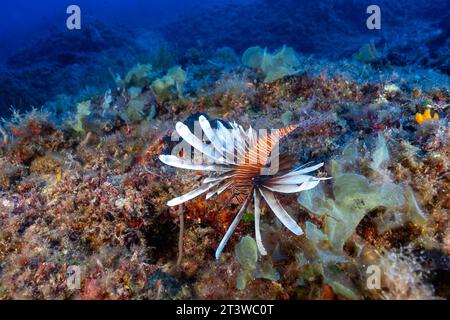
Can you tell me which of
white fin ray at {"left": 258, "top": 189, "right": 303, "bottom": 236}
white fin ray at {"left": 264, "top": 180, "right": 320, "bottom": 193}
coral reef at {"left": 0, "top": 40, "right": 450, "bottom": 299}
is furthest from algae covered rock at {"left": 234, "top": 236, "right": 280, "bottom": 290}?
white fin ray at {"left": 264, "top": 180, "right": 320, "bottom": 193}

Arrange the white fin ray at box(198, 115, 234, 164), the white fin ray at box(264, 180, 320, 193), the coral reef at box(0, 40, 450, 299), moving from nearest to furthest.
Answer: the white fin ray at box(264, 180, 320, 193) → the coral reef at box(0, 40, 450, 299) → the white fin ray at box(198, 115, 234, 164)

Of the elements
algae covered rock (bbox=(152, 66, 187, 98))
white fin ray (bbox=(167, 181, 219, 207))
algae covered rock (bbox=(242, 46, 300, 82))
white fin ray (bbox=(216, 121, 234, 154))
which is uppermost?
algae covered rock (bbox=(242, 46, 300, 82))

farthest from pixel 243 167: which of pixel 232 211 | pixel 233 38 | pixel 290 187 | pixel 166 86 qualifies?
pixel 233 38

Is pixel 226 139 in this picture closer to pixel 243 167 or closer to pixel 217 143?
pixel 217 143

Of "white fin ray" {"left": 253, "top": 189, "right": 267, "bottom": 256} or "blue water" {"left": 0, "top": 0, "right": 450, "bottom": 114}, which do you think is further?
"blue water" {"left": 0, "top": 0, "right": 450, "bottom": 114}

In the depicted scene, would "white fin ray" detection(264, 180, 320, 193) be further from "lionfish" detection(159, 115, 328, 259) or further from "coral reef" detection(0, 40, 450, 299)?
"coral reef" detection(0, 40, 450, 299)

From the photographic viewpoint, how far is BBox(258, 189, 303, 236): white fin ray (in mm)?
2252

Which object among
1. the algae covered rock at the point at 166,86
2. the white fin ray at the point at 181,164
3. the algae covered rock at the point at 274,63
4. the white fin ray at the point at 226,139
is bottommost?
the white fin ray at the point at 181,164

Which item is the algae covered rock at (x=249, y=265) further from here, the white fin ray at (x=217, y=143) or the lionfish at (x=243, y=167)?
the white fin ray at (x=217, y=143)

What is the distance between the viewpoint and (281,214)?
2.34 metres

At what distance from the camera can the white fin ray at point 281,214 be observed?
7.39 feet

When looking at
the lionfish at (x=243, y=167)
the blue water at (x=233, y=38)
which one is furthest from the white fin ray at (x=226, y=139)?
the blue water at (x=233, y=38)

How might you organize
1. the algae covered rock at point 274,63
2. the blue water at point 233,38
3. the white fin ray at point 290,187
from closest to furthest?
the white fin ray at point 290,187 < the algae covered rock at point 274,63 < the blue water at point 233,38

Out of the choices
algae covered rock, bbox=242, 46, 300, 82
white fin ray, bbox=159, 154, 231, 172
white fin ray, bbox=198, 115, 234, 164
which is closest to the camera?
white fin ray, bbox=159, 154, 231, 172
